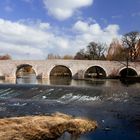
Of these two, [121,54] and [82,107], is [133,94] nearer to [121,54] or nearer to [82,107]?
[82,107]

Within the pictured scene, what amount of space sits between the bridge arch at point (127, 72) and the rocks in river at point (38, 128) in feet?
121

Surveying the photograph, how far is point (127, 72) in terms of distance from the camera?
4812 centimetres

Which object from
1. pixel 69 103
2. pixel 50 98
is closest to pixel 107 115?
pixel 69 103

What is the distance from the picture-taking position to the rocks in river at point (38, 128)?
8.77 metres

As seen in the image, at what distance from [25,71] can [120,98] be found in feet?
213

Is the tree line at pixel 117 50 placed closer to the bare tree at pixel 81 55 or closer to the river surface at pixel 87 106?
the bare tree at pixel 81 55

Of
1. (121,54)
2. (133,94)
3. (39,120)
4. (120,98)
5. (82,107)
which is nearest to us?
(39,120)

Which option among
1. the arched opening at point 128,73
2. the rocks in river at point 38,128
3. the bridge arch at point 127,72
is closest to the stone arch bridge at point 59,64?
the bridge arch at point 127,72

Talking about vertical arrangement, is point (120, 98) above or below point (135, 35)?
below

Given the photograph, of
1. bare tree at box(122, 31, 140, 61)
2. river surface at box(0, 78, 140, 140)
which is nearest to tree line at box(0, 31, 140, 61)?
bare tree at box(122, 31, 140, 61)

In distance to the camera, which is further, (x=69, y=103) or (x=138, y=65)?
(x=138, y=65)

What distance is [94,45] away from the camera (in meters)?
65.4

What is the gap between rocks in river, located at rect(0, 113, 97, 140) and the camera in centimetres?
877

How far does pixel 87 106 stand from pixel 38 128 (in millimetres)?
7433
